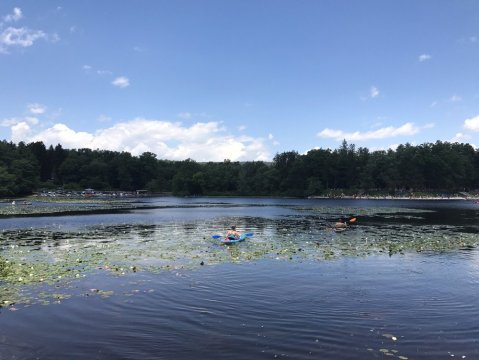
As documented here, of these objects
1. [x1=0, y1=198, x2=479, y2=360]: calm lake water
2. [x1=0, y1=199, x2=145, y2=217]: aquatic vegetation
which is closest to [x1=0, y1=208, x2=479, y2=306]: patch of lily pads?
[x1=0, y1=198, x2=479, y2=360]: calm lake water

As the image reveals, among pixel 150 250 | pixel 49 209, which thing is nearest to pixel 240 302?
pixel 150 250

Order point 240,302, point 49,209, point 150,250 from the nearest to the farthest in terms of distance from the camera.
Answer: point 240,302
point 150,250
point 49,209

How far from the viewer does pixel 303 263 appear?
80.3ft

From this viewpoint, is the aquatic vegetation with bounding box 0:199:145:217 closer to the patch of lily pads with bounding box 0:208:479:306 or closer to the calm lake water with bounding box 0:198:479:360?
the patch of lily pads with bounding box 0:208:479:306

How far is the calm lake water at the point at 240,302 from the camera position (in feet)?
37.9

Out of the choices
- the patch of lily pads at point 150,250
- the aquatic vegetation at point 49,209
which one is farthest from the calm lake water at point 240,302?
the aquatic vegetation at point 49,209

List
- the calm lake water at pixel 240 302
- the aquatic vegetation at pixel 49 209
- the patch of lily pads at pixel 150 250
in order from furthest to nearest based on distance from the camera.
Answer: the aquatic vegetation at pixel 49 209 < the patch of lily pads at pixel 150 250 < the calm lake water at pixel 240 302

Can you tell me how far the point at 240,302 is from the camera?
16156 mm

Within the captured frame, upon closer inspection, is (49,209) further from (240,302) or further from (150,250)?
(240,302)

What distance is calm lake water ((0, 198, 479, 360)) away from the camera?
37.9ft

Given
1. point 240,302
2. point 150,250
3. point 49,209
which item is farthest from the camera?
point 49,209

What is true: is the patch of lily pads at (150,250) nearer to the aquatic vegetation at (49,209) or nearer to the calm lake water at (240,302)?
Result: the calm lake water at (240,302)

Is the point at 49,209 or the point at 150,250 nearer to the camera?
the point at 150,250

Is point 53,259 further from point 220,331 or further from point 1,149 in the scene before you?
point 1,149
